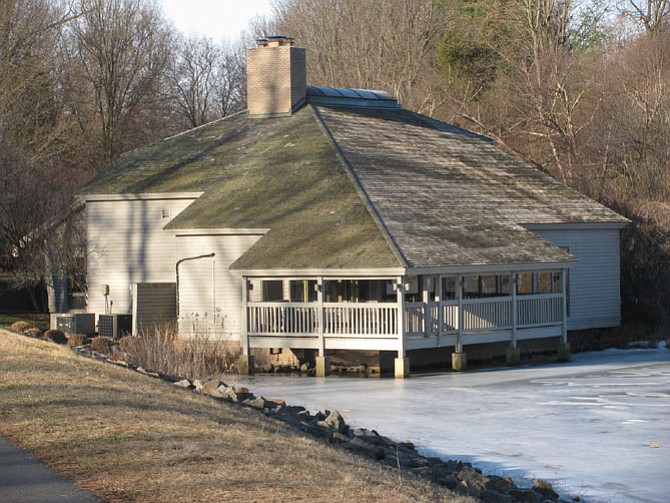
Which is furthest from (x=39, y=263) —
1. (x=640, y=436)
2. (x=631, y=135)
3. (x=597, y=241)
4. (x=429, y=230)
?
(x=640, y=436)

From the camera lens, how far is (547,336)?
33.7 metres

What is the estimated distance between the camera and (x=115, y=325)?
37.2 meters

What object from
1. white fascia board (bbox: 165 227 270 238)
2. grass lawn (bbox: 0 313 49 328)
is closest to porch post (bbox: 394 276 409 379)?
white fascia board (bbox: 165 227 270 238)

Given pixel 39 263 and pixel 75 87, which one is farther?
pixel 75 87

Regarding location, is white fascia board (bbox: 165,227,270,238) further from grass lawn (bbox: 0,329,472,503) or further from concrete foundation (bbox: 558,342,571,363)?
grass lawn (bbox: 0,329,472,503)

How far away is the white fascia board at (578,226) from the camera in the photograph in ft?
119

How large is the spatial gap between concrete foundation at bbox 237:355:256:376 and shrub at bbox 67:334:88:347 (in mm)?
5280

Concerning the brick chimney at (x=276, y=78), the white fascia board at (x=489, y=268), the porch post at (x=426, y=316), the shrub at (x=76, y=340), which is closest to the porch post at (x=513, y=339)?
the white fascia board at (x=489, y=268)

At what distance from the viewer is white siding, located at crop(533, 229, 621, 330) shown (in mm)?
37719

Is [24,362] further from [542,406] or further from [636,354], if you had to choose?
[636,354]

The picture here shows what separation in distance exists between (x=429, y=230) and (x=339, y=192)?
335 cm

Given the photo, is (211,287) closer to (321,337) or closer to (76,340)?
(76,340)

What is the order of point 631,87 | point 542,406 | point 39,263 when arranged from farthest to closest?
1. point 631,87
2. point 39,263
3. point 542,406

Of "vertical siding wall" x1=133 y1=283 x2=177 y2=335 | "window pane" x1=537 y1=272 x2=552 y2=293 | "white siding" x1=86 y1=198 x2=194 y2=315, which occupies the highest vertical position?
"white siding" x1=86 y1=198 x2=194 y2=315
